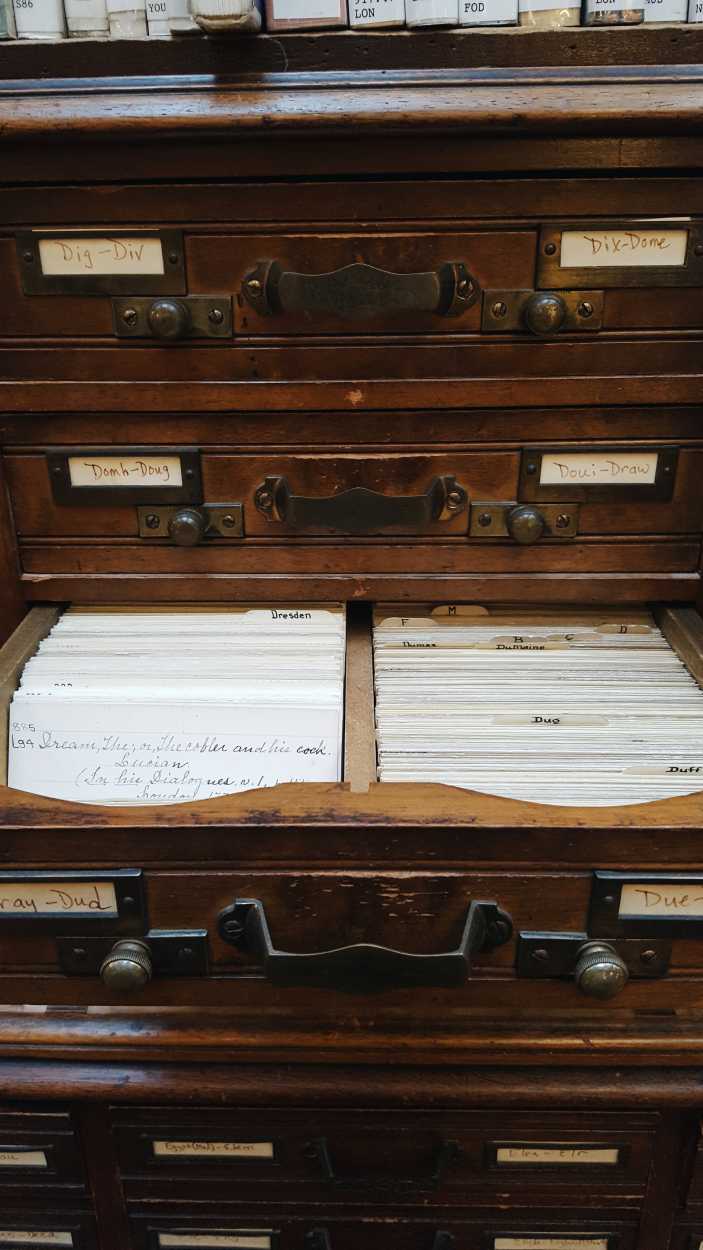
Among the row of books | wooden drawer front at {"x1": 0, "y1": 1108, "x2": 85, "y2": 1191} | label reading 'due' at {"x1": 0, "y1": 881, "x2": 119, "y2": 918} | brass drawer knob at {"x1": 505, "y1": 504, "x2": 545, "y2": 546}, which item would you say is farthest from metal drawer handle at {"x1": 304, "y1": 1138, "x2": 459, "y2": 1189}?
the row of books

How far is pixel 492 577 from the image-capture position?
1.10m

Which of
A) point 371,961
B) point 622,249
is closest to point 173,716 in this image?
point 371,961

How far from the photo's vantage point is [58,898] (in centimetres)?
79

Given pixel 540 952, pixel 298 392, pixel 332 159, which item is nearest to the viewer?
pixel 540 952

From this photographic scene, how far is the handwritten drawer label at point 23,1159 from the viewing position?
928 millimetres

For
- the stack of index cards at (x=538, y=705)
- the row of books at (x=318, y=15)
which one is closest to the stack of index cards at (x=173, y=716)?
the stack of index cards at (x=538, y=705)

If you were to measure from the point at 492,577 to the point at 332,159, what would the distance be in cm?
49

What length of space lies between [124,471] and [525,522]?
48cm

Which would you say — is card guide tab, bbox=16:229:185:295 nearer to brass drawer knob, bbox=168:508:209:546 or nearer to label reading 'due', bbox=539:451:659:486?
brass drawer knob, bbox=168:508:209:546

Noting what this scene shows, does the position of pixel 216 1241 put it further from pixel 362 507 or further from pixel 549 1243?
pixel 362 507

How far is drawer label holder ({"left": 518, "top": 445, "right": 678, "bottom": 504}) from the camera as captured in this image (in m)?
1.04

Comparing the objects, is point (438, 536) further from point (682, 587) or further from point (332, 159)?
point (332, 159)

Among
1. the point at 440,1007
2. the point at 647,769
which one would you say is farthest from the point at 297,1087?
the point at 647,769

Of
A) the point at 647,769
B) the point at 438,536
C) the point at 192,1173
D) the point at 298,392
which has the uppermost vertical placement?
the point at 298,392
